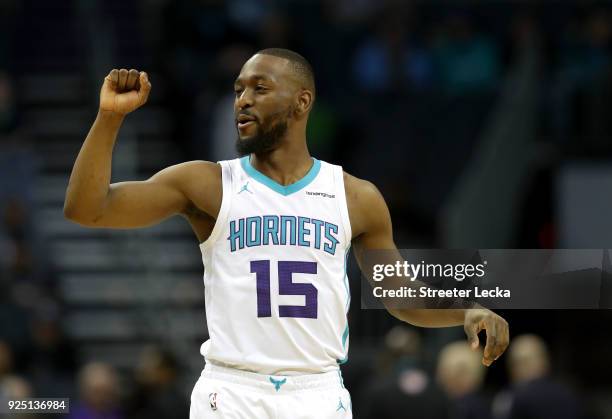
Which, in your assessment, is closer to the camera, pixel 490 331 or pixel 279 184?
pixel 490 331

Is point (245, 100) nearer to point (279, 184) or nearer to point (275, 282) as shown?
point (279, 184)

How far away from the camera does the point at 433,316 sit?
21.2 feet

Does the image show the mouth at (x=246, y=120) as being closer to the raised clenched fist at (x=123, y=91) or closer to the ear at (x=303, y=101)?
the ear at (x=303, y=101)

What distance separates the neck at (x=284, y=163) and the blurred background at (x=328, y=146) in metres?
5.02

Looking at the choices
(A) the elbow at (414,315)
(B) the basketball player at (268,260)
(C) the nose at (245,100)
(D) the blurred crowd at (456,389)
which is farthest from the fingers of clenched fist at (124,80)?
(D) the blurred crowd at (456,389)

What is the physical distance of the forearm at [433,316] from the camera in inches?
249

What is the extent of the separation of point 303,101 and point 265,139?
277 mm

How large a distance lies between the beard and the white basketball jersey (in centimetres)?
16

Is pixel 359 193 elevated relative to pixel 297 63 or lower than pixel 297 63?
lower

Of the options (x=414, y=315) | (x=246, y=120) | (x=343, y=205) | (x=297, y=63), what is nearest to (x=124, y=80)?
(x=246, y=120)

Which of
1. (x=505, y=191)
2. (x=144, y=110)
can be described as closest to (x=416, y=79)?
(x=505, y=191)

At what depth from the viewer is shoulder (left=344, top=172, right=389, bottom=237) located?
20.9ft

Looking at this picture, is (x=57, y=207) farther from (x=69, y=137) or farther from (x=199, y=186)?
(x=199, y=186)

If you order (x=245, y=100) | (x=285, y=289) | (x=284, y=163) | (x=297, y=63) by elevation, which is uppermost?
(x=297, y=63)
